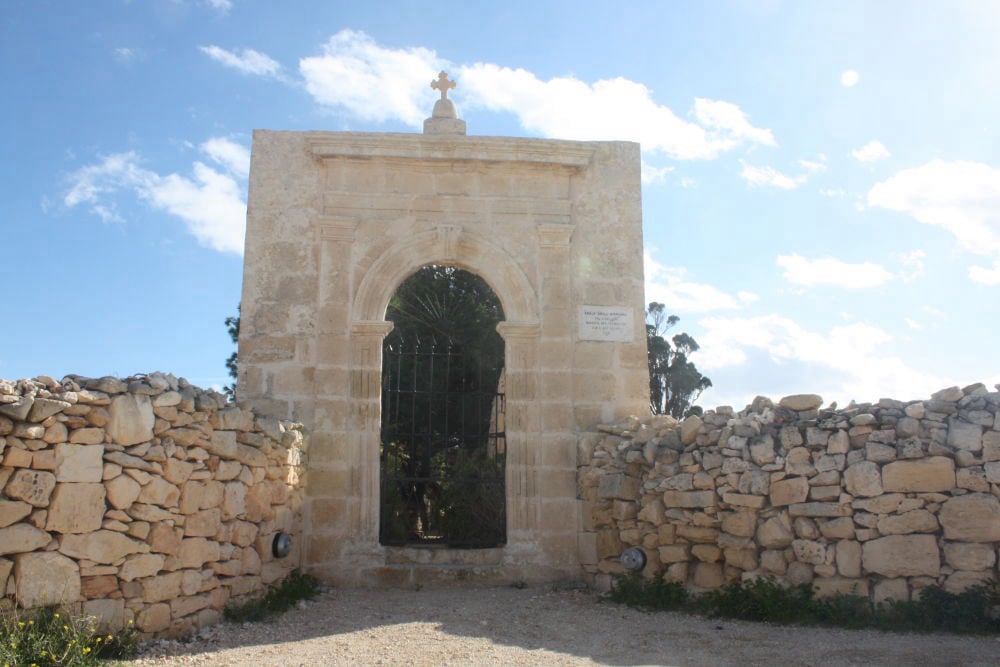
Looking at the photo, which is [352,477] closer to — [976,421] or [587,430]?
[587,430]

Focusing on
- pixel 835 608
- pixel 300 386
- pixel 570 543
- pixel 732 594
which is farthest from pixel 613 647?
pixel 300 386

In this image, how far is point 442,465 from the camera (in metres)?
9.67

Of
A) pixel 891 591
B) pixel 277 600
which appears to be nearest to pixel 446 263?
pixel 277 600

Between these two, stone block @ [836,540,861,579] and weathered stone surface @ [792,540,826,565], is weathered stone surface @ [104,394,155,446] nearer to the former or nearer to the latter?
weathered stone surface @ [792,540,826,565]

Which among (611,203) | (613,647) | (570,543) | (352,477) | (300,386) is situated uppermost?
(611,203)

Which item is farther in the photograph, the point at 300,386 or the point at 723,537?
the point at 300,386

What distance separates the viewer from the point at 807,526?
589 centimetres

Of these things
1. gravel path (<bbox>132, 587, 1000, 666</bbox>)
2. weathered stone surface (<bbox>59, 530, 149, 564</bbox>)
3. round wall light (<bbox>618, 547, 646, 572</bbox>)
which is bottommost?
gravel path (<bbox>132, 587, 1000, 666</bbox>)

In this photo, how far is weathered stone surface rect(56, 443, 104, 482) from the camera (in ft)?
15.2

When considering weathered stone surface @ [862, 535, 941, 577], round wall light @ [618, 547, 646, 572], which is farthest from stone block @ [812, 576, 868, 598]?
round wall light @ [618, 547, 646, 572]

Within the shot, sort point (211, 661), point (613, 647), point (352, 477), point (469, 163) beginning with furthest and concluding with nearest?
point (469, 163) < point (352, 477) < point (613, 647) < point (211, 661)

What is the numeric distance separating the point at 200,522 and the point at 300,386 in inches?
89.3

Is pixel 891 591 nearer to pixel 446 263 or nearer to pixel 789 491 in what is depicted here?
pixel 789 491

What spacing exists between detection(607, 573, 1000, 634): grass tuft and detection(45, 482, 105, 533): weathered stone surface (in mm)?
4039
